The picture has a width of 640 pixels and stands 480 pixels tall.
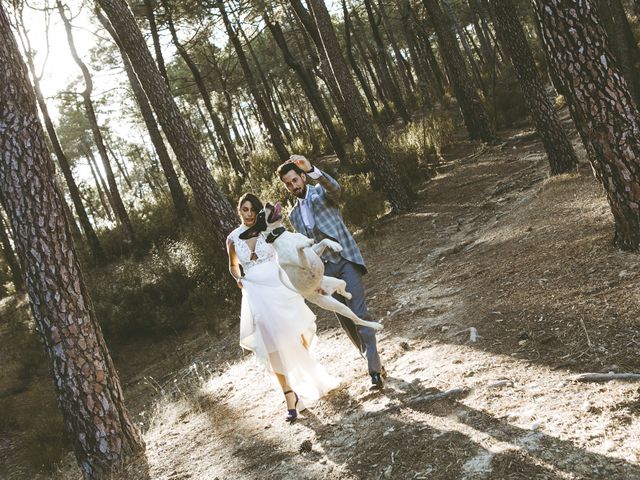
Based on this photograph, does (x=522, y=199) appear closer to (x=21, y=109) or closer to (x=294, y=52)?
(x=21, y=109)

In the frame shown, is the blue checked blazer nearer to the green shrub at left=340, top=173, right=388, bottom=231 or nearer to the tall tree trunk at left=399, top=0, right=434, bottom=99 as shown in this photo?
the green shrub at left=340, top=173, right=388, bottom=231

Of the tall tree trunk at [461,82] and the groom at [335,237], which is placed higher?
the tall tree trunk at [461,82]

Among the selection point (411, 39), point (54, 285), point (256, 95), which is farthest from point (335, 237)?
point (411, 39)

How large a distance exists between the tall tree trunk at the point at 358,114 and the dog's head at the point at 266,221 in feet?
23.0

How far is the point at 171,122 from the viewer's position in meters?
8.85

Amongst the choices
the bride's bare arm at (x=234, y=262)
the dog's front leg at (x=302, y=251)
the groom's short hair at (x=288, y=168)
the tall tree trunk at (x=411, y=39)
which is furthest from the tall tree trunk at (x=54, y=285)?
the tall tree trunk at (x=411, y=39)

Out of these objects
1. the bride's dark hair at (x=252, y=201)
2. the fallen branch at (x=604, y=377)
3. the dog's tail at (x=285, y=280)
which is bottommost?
the fallen branch at (x=604, y=377)

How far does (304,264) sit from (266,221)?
0.47m

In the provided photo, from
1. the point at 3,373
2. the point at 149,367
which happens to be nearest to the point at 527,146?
the point at 149,367

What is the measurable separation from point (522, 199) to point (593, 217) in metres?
2.71

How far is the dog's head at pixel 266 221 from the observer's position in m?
4.02

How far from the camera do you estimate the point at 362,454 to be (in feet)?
11.3

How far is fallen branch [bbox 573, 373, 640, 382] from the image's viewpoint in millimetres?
3121

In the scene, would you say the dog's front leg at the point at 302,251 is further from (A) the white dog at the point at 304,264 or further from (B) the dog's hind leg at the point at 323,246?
(B) the dog's hind leg at the point at 323,246
